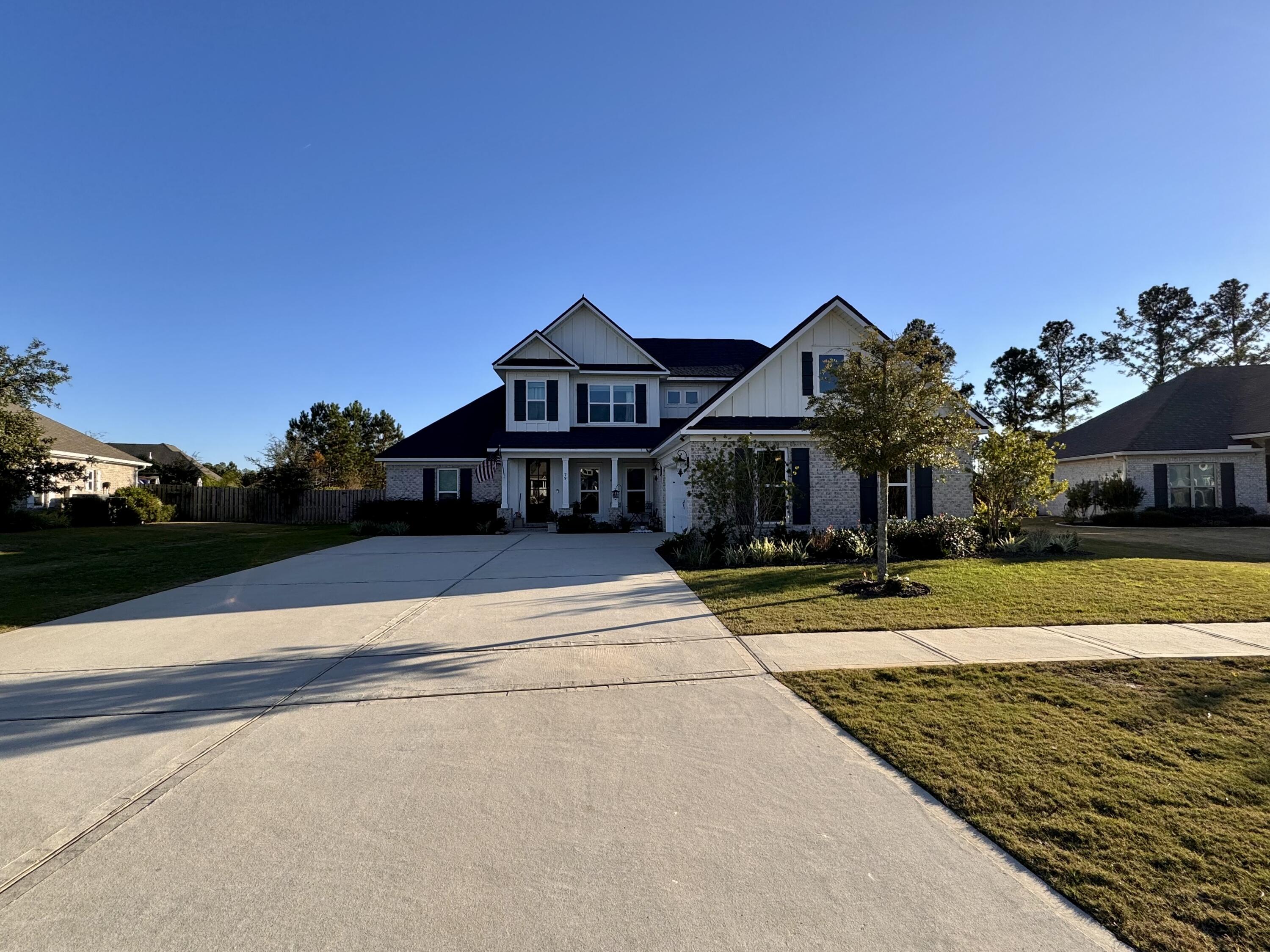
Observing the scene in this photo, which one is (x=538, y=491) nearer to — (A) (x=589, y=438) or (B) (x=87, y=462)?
(A) (x=589, y=438)

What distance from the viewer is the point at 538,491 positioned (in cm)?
2353

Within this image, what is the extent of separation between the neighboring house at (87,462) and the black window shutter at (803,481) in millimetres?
28323

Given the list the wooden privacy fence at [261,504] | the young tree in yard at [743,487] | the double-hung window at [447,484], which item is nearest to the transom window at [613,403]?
the double-hung window at [447,484]

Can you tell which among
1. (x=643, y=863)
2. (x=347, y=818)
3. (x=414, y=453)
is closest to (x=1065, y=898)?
(x=643, y=863)

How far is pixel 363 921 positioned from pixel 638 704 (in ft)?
8.48

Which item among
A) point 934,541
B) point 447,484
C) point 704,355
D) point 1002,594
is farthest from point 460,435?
point 1002,594

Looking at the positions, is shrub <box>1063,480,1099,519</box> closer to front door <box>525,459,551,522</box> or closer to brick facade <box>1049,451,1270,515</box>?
brick facade <box>1049,451,1270,515</box>

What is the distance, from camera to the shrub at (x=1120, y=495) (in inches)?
886

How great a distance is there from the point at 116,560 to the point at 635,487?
1544cm

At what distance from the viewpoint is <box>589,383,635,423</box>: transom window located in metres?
23.8

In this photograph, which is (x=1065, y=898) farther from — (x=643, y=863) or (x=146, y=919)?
(x=146, y=919)

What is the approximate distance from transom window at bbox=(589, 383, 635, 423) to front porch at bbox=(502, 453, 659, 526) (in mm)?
1739

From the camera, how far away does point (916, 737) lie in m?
3.97

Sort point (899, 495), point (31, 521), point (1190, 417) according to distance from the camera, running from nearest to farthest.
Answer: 1. point (899, 495)
2. point (31, 521)
3. point (1190, 417)
